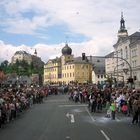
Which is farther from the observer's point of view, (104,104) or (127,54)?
(127,54)

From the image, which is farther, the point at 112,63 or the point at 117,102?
the point at 112,63

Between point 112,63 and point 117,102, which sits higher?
point 112,63

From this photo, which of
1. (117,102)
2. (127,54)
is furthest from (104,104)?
(127,54)

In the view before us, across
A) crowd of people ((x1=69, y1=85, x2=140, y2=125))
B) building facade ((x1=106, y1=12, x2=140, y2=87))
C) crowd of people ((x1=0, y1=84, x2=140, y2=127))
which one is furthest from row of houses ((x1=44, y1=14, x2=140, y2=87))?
crowd of people ((x1=0, y1=84, x2=140, y2=127))

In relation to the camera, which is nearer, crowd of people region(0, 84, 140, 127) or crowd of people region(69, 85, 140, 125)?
crowd of people region(0, 84, 140, 127)

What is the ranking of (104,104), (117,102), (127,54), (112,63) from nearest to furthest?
(117,102), (104,104), (127,54), (112,63)

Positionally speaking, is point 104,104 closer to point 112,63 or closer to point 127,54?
point 127,54

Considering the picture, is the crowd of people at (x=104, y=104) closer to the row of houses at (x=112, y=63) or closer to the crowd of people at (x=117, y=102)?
the crowd of people at (x=117, y=102)

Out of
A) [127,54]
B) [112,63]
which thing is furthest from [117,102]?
[112,63]

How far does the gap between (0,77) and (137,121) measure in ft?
169

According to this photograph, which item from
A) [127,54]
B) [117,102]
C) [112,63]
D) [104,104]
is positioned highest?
[127,54]

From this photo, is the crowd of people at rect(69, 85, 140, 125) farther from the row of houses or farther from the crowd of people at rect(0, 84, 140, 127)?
the row of houses

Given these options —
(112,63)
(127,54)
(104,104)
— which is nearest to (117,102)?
(104,104)

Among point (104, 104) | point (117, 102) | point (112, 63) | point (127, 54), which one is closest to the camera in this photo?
point (117, 102)
